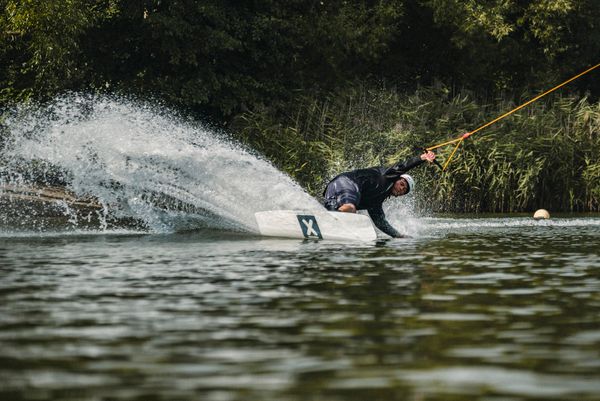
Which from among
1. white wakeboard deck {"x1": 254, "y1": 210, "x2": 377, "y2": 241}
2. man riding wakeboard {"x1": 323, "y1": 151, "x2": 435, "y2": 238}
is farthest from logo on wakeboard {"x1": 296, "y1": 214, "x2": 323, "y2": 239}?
man riding wakeboard {"x1": 323, "y1": 151, "x2": 435, "y2": 238}

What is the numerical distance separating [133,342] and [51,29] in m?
25.1

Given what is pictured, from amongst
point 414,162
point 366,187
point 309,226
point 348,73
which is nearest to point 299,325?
point 309,226

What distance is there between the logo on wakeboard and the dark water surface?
3370 mm

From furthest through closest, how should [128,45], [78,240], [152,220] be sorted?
[128,45], [152,220], [78,240]

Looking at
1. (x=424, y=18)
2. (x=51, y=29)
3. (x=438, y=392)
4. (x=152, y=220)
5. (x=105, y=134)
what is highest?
(x=424, y=18)

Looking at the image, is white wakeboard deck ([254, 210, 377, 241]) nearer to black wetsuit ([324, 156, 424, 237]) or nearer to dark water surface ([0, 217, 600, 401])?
black wetsuit ([324, 156, 424, 237])

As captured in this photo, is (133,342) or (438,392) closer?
(438,392)

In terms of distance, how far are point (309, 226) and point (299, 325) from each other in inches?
432

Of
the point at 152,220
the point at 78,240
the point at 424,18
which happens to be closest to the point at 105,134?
the point at 152,220

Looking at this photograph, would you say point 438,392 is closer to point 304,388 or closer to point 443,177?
point 304,388

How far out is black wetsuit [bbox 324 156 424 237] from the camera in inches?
804

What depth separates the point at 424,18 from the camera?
4691 cm

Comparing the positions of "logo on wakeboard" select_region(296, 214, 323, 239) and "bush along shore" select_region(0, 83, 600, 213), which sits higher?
"bush along shore" select_region(0, 83, 600, 213)

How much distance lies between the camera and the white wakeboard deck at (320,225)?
64.3ft
